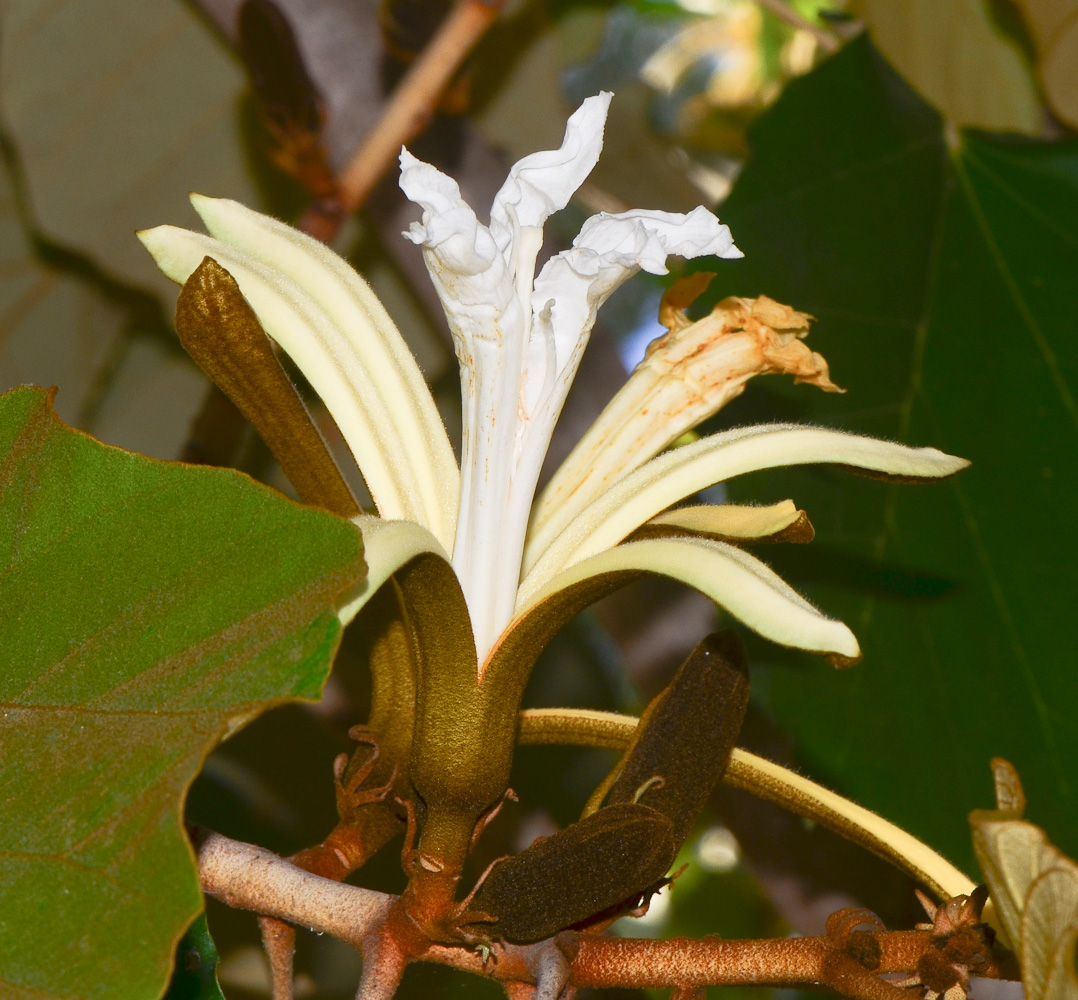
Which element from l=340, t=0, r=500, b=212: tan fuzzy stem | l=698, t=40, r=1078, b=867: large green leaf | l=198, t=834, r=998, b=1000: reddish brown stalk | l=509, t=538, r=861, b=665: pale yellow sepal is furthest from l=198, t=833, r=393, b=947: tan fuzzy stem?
l=340, t=0, r=500, b=212: tan fuzzy stem

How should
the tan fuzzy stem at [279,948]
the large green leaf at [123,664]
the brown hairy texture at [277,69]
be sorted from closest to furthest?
1. the large green leaf at [123,664]
2. the tan fuzzy stem at [279,948]
3. the brown hairy texture at [277,69]

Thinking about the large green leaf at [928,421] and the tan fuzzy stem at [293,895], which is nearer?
the tan fuzzy stem at [293,895]

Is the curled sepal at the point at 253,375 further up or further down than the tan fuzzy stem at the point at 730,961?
further up

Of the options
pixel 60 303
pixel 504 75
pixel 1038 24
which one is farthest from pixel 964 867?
pixel 60 303

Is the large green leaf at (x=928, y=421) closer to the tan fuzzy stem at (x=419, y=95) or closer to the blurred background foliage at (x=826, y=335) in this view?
the blurred background foliage at (x=826, y=335)

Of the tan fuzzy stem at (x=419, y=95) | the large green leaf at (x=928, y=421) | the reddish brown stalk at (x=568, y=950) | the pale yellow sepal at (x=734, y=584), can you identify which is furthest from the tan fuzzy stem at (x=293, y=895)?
the tan fuzzy stem at (x=419, y=95)

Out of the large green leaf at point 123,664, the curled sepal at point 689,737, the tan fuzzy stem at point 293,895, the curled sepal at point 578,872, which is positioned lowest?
the curled sepal at point 689,737

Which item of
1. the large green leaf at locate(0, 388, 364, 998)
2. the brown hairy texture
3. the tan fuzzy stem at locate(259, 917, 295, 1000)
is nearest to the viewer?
the large green leaf at locate(0, 388, 364, 998)

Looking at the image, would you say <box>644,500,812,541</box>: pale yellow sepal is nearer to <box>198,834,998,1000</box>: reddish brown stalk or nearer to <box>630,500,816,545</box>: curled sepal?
<box>630,500,816,545</box>: curled sepal
